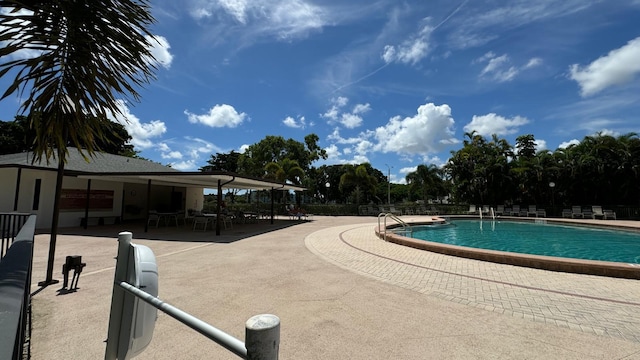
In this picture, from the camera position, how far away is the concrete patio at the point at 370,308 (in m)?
3.11

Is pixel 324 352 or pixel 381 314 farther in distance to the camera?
pixel 381 314

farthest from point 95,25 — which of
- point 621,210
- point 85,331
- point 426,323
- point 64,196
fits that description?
point 621,210

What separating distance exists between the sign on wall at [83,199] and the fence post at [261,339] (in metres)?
17.1

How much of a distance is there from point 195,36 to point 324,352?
28.5 feet

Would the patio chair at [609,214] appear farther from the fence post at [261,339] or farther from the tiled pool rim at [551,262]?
the fence post at [261,339]

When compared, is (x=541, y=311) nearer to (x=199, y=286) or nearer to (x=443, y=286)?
(x=443, y=286)

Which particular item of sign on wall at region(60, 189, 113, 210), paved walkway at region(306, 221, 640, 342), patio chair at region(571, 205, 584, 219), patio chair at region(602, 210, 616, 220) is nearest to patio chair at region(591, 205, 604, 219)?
patio chair at region(602, 210, 616, 220)

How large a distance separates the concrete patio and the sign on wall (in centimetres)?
912

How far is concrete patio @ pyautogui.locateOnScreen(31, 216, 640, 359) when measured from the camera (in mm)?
3113

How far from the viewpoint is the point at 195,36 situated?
8.45m

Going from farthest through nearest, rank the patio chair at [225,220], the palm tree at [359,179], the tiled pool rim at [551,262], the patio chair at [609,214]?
the palm tree at [359,179] < the patio chair at [609,214] < the patio chair at [225,220] < the tiled pool rim at [551,262]

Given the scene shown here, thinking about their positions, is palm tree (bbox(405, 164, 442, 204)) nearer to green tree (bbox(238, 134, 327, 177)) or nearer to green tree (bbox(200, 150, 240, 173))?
green tree (bbox(238, 134, 327, 177))

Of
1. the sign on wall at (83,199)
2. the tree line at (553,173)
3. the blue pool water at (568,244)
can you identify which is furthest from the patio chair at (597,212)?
the sign on wall at (83,199)

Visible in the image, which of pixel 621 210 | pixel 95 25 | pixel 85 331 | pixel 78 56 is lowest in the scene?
pixel 85 331
